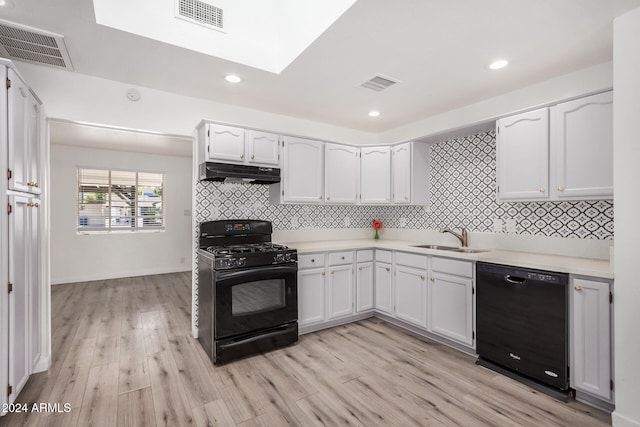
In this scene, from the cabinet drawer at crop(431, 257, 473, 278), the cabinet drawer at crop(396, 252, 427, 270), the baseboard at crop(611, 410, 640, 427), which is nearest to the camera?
the baseboard at crop(611, 410, 640, 427)

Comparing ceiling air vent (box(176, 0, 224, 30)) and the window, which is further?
the window

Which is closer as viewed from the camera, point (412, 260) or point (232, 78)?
Result: point (232, 78)

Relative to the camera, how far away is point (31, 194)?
90.4 inches

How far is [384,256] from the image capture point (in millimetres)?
3648

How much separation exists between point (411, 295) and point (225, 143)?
248 cm

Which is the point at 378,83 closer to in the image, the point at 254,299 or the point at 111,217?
the point at 254,299

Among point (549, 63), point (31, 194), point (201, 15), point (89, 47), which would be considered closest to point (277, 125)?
point (201, 15)

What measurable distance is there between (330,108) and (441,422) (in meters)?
3.13

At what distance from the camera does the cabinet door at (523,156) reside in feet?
8.35

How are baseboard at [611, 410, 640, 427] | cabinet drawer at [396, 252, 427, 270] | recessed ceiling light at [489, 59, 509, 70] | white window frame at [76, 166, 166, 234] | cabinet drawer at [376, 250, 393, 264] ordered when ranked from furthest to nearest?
white window frame at [76, 166, 166, 234]
cabinet drawer at [376, 250, 393, 264]
cabinet drawer at [396, 252, 427, 270]
recessed ceiling light at [489, 59, 509, 70]
baseboard at [611, 410, 640, 427]

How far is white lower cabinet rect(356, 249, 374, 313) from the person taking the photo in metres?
3.66

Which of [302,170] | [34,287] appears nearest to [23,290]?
[34,287]

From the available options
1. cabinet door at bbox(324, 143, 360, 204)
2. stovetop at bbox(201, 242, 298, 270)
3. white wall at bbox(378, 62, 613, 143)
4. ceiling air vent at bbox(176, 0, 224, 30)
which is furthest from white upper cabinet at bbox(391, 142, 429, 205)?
ceiling air vent at bbox(176, 0, 224, 30)

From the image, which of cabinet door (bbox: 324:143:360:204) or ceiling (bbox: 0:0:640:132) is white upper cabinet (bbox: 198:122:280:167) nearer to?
ceiling (bbox: 0:0:640:132)
